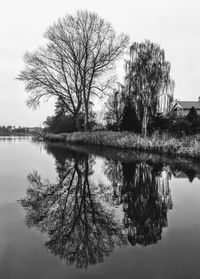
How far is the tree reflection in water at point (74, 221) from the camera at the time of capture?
8.60ft

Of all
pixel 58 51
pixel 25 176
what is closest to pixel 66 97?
pixel 58 51

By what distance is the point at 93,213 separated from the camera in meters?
3.79

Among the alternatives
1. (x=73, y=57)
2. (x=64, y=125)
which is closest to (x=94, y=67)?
(x=73, y=57)

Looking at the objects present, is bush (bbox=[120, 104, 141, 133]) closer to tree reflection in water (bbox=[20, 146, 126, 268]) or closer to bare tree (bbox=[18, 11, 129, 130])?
bare tree (bbox=[18, 11, 129, 130])

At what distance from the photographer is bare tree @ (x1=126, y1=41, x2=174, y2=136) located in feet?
80.8

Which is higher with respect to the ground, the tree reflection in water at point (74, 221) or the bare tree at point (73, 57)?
the bare tree at point (73, 57)

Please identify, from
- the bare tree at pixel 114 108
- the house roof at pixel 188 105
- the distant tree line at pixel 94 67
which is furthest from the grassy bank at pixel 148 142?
the house roof at pixel 188 105

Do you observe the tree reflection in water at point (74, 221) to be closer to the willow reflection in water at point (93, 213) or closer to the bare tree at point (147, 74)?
the willow reflection in water at point (93, 213)

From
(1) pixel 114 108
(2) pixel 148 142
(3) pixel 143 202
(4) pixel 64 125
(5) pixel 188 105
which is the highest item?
(5) pixel 188 105

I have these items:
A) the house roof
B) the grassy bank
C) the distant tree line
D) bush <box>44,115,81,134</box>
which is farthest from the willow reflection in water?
the house roof

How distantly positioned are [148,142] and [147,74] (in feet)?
38.7

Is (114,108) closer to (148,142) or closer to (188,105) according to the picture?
(188,105)

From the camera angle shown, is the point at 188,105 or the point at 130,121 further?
the point at 188,105

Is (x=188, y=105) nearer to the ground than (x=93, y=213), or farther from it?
farther from it
